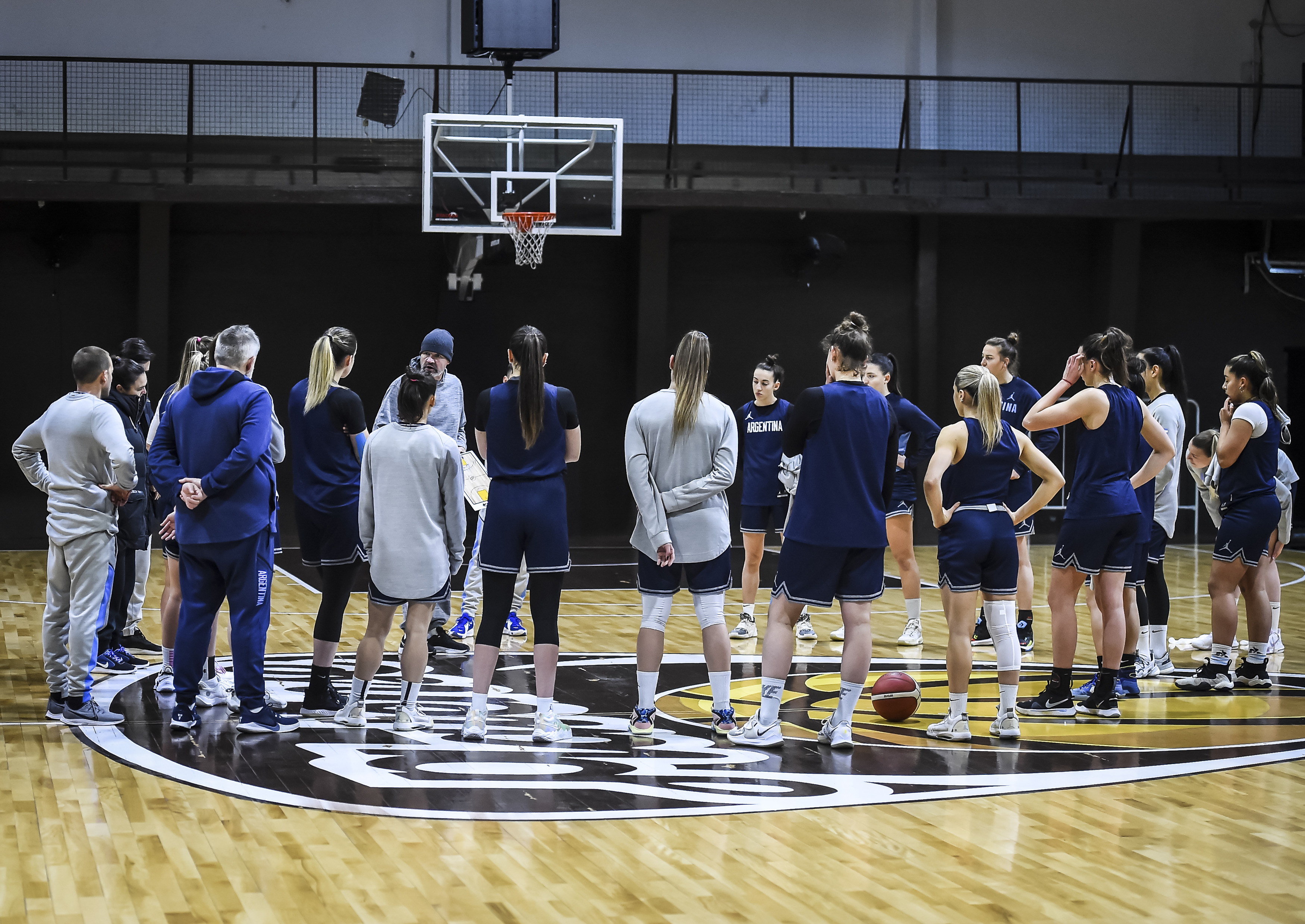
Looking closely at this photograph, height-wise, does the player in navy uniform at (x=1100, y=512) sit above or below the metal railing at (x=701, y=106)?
below

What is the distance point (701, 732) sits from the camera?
18.7 ft

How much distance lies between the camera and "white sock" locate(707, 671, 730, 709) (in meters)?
5.50

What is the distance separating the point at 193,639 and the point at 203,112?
30.8 feet

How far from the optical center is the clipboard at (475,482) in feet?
25.6

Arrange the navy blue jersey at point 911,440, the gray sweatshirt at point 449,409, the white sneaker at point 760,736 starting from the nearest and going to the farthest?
the white sneaker at point 760,736
the navy blue jersey at point 911,440
the gray sweatshirt at point 449,409

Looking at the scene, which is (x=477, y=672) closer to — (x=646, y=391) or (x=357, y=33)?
(x=646, y=391)

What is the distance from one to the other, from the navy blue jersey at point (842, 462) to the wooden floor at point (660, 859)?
3.52 ft

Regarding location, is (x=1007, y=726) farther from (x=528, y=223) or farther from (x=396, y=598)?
(x=528, y=223)

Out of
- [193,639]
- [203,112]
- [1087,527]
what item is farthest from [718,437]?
[203,112]

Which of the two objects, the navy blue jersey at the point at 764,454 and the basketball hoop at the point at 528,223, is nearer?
the navy blue jersey at the point at 764,454

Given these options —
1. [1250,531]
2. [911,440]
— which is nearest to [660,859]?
[1250,531]

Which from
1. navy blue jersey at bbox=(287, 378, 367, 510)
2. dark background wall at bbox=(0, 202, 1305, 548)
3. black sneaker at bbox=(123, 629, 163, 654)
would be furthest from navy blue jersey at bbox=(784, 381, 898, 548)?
dark background wall at bbox=(0, 202, 1305, 548)

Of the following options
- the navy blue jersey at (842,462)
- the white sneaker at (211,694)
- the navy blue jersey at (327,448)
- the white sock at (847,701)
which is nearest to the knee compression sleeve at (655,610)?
the navy blue jersey at (842,462)

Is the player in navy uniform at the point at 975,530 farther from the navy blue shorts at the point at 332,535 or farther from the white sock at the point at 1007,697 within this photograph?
the navy blue shorts at the point at 332,535
